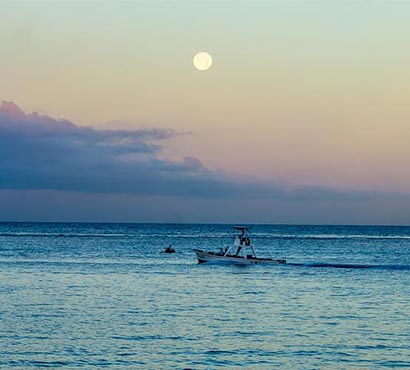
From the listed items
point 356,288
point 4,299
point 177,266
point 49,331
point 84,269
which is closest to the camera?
point 49,331

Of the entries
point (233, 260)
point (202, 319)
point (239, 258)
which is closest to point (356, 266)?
point (239, 258)

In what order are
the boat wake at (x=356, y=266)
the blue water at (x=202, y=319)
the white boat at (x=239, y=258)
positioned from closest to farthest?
the blue water at (x=202, y=319) → the boat wake at (x=356, y=266) → the white boat at (x=239, y=258)

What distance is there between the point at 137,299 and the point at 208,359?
21611mm

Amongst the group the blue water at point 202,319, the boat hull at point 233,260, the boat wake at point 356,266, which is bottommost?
the blue water at point 202,319

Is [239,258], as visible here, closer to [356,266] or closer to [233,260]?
[233,260]

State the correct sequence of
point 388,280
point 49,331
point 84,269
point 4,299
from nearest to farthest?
point 49,331, point 4,299, point 388,280, point 84,269

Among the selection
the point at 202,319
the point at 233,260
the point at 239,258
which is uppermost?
the point at 239,258

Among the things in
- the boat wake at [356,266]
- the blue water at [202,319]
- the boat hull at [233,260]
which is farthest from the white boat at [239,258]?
the blue water at [202,319]

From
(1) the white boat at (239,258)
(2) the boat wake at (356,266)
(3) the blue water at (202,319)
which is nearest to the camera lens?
(3) the blue water at (202,319)

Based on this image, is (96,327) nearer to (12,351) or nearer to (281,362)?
(12,351)

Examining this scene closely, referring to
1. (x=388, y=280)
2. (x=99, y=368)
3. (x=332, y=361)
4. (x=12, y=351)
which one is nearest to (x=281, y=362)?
(x=332, y=361)

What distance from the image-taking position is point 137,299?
5647 centimetres

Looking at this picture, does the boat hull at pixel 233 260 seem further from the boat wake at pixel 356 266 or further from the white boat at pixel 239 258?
the boat wake at pixel 356 266

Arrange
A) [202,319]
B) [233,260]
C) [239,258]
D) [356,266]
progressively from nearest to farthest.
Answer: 1. [202,319]
2. [239,258]
3. [233,260]
4. [356,266]
